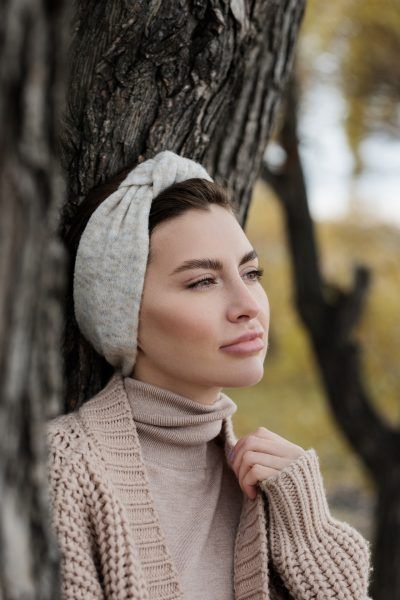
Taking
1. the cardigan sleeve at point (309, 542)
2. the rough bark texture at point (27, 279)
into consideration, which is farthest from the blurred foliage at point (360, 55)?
the rough bark texture at point (27, 279)

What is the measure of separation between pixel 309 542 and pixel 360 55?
408cm

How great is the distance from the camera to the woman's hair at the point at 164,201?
1939mm

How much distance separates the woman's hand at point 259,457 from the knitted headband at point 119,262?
12.2 inches

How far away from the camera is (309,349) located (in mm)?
7895

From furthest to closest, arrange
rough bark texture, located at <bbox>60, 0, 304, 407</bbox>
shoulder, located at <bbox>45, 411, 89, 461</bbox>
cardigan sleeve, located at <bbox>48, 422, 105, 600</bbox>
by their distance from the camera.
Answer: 1. rough bark texture, located at <bbox>60, 0, 304, 407</bbox>
2. shoulder, located at <bbox>45, 411, 89, 461</bbox>
3. cardigan sleeve, located at <bbox>48, 422, 105, 600</bbox>

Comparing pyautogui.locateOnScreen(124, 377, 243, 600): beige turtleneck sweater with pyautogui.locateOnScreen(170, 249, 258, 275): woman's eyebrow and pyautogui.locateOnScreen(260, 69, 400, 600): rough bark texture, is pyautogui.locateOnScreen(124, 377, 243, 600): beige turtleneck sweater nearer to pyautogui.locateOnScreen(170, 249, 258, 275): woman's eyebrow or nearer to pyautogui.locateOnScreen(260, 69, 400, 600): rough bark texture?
pyautogui.locateOnScreen(170, 249, 258, 275): woman's eyebrow

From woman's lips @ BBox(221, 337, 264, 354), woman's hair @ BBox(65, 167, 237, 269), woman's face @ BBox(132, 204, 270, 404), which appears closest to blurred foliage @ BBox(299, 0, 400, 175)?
woman's hair @ BBox(65, 167, 237, 269)

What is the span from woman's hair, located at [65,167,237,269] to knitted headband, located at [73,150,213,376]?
25 mm

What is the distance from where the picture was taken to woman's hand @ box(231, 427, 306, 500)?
6.25 feet

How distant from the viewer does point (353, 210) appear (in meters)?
8.99

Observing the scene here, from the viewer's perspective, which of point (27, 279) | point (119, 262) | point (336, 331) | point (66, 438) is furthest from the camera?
point (336, 331)

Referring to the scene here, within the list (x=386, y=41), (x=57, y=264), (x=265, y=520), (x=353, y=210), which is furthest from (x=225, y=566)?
(x=353, y=210)

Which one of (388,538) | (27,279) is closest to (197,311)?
(27,279)

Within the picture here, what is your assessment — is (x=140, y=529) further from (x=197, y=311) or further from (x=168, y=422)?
Answer: (x=197, y=311)
